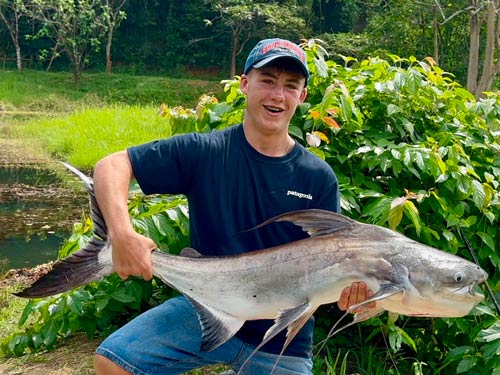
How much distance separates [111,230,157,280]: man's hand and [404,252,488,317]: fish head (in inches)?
36.8

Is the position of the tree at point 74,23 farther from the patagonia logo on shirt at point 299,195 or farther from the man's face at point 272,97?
the patagonia logo on shirt at point 299,195

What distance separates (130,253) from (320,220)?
0.70 m

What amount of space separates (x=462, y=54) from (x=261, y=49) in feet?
77.9

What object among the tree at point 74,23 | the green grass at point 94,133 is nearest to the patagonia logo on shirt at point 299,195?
the green grass at point 94,133

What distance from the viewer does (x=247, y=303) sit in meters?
2.48

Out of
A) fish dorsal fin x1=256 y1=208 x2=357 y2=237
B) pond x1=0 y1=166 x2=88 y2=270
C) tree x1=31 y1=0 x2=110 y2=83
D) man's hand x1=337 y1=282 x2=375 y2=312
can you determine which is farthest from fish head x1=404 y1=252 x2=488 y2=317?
tree x1=31 y1=0 x2=110 y2=83

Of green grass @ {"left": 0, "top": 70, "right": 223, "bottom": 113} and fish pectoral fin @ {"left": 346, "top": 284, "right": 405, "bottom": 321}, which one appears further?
green grass @ {"left": 0, "top": 70, "right": 223, "bottom": 113}

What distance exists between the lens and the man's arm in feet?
7.79

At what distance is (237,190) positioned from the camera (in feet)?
8.96

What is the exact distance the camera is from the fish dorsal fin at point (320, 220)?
2.42 m

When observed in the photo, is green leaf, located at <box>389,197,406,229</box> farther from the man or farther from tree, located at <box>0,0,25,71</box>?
tree, located at <box>0,0,25,71</box>

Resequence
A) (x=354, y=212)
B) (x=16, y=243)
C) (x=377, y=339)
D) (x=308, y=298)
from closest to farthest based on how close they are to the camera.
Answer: (x=308, y=298), (x=354, y=212), (x=377, y=339), (x=16, y=243)

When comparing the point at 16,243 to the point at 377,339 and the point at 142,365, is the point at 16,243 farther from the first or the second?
the point at 142,365

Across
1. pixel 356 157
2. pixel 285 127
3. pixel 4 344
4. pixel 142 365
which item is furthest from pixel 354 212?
pixel 4 344
